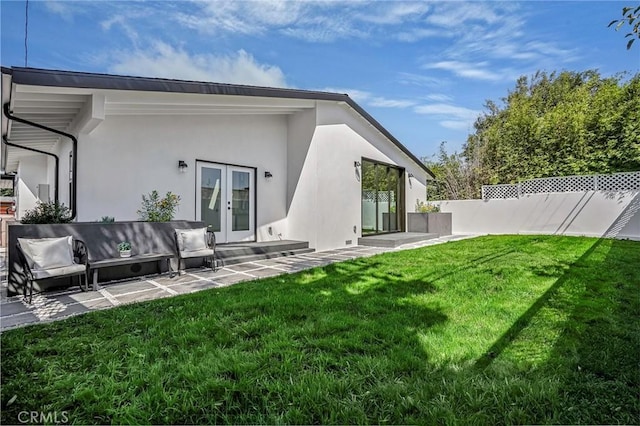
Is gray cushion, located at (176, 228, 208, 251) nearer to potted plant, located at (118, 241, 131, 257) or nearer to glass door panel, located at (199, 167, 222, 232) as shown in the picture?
potted plant, located at (118, 241, 131, 257)

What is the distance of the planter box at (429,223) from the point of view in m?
14.0

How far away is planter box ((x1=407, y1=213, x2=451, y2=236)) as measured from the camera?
46.0ft

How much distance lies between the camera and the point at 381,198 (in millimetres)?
12828

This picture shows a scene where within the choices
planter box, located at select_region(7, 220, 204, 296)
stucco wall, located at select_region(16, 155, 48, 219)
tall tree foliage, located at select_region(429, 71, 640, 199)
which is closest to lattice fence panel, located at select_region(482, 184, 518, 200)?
tall tree foliage, located at select_region(429, 71, 640, 199)

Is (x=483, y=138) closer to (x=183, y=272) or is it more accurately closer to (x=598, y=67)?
(x=598, y=67)

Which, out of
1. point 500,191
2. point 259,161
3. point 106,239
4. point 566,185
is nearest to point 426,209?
point 500,191

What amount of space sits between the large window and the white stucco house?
0.25 feet

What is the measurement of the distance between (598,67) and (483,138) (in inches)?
356

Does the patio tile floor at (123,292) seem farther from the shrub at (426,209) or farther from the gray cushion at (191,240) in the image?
the shrub at (426,209)

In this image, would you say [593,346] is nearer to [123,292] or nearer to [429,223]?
[123,292]

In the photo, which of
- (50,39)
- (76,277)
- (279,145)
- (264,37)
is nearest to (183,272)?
(76,277)

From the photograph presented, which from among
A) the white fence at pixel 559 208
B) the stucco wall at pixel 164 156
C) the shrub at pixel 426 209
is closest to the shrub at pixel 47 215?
the stucco wall at pixel 164 156

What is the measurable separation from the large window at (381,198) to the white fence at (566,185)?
4685 mm

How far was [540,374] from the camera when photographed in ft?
7.77
